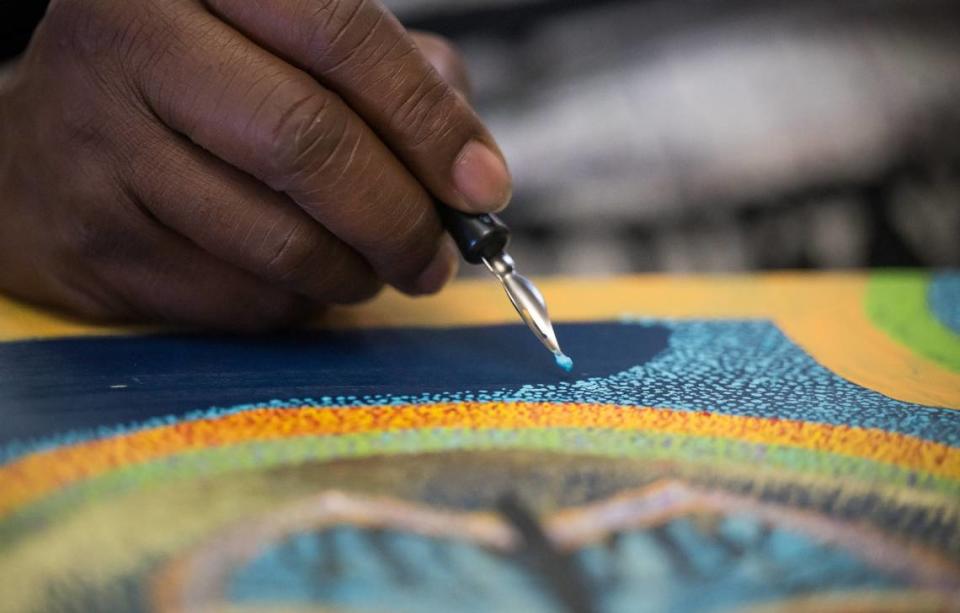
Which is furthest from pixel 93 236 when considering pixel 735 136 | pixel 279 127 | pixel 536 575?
pixel 735 136

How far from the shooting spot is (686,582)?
369 millimetres

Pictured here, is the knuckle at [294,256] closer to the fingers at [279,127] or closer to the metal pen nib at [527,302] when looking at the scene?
the fingers at [279,127]

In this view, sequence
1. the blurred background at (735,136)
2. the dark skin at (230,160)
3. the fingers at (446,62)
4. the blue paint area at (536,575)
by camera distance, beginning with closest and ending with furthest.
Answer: the blue paint area at (536,575)
the dark skin at (230,160)
the fingers at (446,62)
the blurred background at (735,136)

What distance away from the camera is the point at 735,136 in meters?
1.07

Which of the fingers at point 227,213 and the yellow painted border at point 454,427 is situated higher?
the fingers at point 227,213

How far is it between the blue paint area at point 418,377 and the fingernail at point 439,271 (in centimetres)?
4

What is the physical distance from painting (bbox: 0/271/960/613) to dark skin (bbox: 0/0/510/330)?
0.18ft

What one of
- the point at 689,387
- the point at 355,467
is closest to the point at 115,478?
the point at 355,467

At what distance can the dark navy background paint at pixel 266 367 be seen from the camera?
0.55 meters

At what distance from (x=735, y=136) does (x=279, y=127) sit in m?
0.68

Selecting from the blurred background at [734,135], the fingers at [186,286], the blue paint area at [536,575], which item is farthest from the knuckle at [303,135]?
the blurred background at [734,135]

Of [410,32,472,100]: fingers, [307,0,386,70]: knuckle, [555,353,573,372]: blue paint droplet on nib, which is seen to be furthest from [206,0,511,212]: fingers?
[410,32,472,100]: fingers

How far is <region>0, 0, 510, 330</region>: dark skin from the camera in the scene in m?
0.57

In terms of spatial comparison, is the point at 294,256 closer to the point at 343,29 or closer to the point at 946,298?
the point at 343,29
